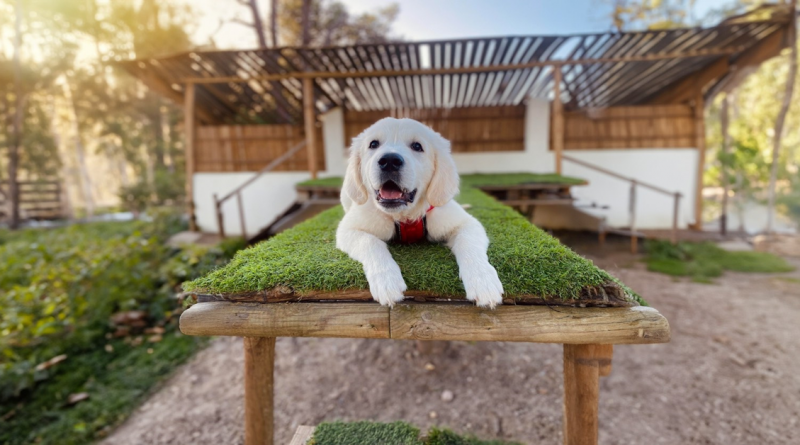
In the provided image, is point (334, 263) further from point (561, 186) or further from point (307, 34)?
point (307, 34)

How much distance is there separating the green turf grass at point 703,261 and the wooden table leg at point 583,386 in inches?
230

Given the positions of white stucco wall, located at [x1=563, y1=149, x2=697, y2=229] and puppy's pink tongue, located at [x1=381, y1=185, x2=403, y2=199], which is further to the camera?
white stucco wall, located at [x1=563, y1=149, x2=697, y2=229]

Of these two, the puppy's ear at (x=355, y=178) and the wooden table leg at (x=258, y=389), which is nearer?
the puppy's ear at (x=355, y=178)

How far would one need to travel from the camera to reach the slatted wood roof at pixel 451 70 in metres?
6.51

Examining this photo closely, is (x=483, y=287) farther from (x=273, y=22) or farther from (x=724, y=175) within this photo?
(x=273, y=22)

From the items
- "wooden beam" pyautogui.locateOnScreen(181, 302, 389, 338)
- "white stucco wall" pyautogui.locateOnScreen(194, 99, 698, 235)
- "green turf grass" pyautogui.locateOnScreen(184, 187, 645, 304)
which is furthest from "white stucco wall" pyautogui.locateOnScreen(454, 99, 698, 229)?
"wooden beam" pyautogui.locateOnScreen(181, 302, 389, 338)

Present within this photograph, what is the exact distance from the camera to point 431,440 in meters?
2.14

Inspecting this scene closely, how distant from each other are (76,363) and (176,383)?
1.42 m

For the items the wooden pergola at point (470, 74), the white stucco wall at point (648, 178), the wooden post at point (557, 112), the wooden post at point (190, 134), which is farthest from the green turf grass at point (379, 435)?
the wooden post at point (190, 134)

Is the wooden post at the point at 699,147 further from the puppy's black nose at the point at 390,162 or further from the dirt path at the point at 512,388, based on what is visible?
the puppy's black nose at the point at 390,162

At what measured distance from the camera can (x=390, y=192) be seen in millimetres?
1704

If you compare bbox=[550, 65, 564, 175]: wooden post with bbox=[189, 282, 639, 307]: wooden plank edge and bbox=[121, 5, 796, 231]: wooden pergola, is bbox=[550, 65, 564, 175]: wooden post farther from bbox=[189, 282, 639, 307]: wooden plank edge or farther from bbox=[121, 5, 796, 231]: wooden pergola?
bbox=[189, 282, 639, 307]: wooden plank edge

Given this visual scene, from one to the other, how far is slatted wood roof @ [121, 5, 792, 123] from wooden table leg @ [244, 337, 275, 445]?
5772 millimetres

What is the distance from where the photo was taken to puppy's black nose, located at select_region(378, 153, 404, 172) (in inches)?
63.3
